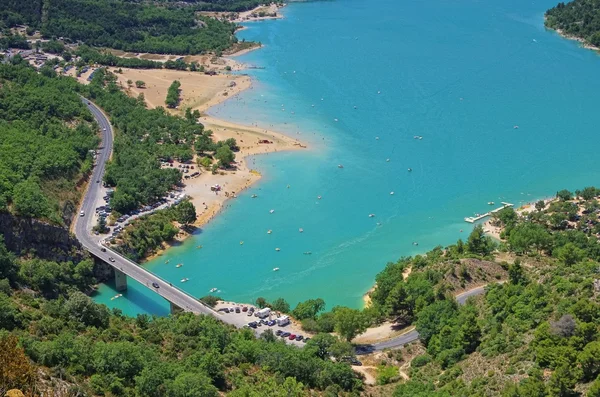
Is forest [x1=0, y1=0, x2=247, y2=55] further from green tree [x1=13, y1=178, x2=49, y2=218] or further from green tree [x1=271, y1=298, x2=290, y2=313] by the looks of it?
green tree [x1=271, y1=298, x2=290, y2=313]

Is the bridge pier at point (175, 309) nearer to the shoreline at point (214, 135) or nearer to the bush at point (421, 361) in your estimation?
the shoreline at point (214, 135)

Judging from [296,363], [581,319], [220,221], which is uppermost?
[581,319]

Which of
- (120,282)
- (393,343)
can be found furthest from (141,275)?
(393,343)

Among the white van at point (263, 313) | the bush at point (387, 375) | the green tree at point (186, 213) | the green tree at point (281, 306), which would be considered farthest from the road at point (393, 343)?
the green tree at point (186, 213)

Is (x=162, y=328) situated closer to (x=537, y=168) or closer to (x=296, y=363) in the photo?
(x=296, y=363)

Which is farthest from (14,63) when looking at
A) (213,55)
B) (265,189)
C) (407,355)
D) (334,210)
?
(407,355)
